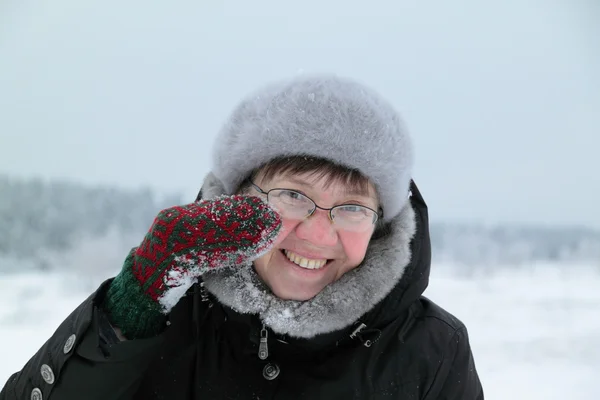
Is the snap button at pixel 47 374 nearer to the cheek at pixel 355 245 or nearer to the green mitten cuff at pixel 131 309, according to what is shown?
the green mitten cuff at pixel 131 309

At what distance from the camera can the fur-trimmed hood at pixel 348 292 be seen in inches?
48.7

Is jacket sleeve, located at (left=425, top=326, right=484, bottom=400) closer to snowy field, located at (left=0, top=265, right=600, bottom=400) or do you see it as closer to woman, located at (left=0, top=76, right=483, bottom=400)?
woman, located at (left=0, top=76, right=483, bottom=400)

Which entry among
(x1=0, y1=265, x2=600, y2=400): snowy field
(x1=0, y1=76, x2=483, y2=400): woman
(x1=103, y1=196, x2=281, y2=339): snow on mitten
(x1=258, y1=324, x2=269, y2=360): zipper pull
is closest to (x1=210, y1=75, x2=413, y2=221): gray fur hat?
(x1=0, y1=76, x2=483, y2=400): woman

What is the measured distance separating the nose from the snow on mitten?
0.14 m

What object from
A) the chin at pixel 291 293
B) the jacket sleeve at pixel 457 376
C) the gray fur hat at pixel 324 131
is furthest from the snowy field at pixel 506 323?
the gray fur hat at pixel 324 131

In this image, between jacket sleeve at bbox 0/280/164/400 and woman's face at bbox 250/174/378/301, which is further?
woman's face at bbox 250/174/378/301

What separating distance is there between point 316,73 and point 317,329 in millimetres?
754

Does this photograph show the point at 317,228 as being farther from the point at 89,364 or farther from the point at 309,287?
the point at 89,364

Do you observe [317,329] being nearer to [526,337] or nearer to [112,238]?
[526,337]

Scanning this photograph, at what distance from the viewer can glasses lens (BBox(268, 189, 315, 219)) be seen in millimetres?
1241

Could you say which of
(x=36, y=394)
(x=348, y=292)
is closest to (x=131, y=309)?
(x=36, y=394)

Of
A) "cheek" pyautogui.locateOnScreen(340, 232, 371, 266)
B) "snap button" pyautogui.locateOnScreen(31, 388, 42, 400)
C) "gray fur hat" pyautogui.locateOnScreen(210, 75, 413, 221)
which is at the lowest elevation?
"snap button" pyautogui.locateOnScreen(31, 388, 42, 400)

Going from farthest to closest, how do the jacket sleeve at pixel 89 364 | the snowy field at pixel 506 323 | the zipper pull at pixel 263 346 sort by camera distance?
the snowy field at pixel 506 323 → the zipper pull at pixel 263 346 → the jacket sleeve at pixel 89 364

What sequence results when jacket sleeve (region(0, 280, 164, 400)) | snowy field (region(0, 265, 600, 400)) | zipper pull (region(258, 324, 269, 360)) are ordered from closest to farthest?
1. jacket sleeve (region(0, 280, 164, 400))
2. zipper pull (region(258, 324, 269, 360))
3. snowy field (region(0, 265, 600, 400))
